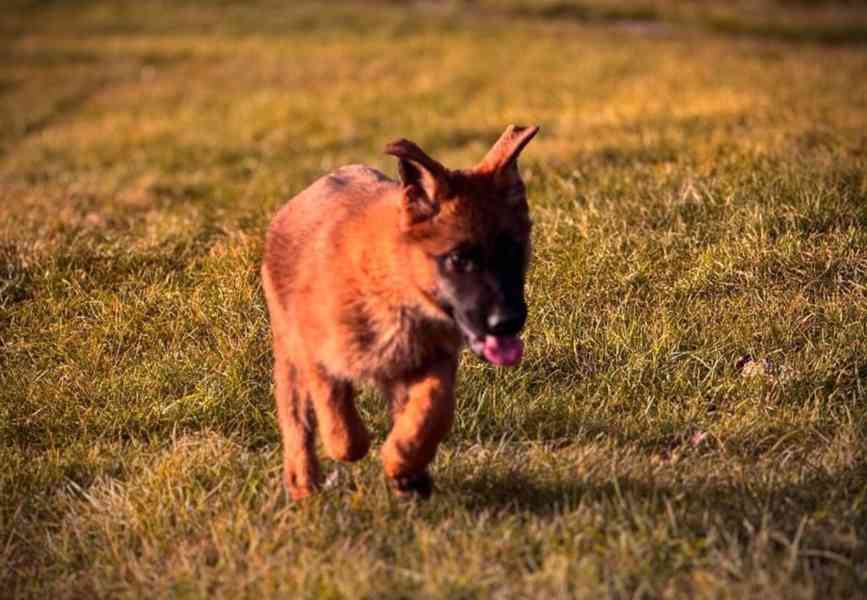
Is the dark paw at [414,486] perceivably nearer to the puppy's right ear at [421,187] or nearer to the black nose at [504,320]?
the black nose at [504,320]

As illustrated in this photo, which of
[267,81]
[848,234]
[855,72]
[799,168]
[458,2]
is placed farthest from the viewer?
[458,2]

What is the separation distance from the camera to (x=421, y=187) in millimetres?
3863

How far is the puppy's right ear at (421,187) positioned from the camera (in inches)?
148

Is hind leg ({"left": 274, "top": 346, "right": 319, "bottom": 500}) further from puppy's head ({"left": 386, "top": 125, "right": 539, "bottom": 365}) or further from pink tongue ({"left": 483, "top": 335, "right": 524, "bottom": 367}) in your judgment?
pink tongue ({"left": 483, "top": 335, "right": 524, "bottom": 367})

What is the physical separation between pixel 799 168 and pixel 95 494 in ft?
16.2

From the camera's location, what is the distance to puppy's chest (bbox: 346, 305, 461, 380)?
3826 mm

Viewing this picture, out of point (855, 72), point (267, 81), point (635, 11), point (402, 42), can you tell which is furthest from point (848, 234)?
point (635, 11)

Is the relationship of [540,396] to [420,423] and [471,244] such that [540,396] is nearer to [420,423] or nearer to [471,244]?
[420,423]

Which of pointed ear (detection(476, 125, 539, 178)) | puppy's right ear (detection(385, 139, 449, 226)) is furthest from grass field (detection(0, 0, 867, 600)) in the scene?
pointed ear (detection(476, 125, 539, 178))

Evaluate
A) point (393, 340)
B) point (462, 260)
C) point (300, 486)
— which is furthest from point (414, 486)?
point (462, 260)

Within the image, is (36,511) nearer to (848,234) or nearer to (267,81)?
(848,234)

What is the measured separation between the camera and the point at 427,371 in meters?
3.88

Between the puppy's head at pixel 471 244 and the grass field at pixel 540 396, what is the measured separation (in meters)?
0.69

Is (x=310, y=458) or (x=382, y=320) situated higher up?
(x=382, y=320)
